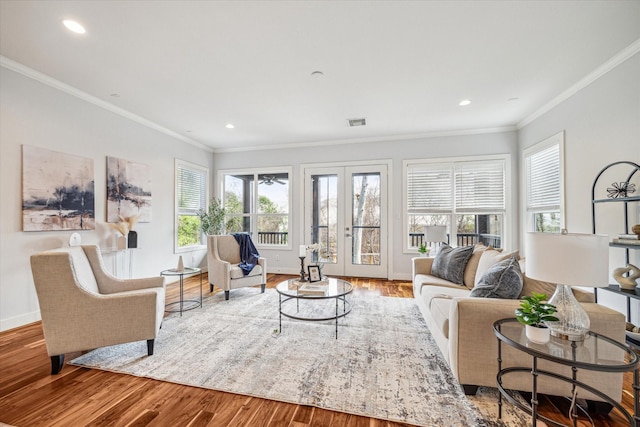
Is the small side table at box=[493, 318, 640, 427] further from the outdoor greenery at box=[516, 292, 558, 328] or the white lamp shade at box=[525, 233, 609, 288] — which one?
the white lamp shade at box=[525, 233, 609, 288]

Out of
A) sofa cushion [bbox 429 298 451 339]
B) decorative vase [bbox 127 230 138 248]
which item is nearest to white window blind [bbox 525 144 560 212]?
sofa cushion [bbox 429 298 451 339]

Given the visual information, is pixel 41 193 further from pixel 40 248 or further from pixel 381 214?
pixel 381 214

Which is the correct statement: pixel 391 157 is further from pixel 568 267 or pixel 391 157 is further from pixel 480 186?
pixel 568 267

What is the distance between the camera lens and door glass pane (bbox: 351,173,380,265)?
17.4 ft

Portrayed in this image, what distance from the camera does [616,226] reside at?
2.71 m

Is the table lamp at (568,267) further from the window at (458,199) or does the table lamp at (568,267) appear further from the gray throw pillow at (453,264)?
the window at (458,199)

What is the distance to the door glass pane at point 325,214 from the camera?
5.48 meters

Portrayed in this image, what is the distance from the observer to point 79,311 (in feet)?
6.81

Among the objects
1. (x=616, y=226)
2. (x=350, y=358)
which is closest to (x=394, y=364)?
(x=350, y=358)

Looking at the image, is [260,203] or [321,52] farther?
[260,203]

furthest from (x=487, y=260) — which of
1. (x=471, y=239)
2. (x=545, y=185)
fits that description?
(x=471, y=239)

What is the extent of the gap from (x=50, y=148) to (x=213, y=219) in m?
2.73

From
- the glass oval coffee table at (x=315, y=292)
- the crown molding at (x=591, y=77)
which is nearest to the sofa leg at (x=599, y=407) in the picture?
the glass oval coffee table at (x=315, y=292)

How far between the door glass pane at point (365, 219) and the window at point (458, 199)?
58cm
